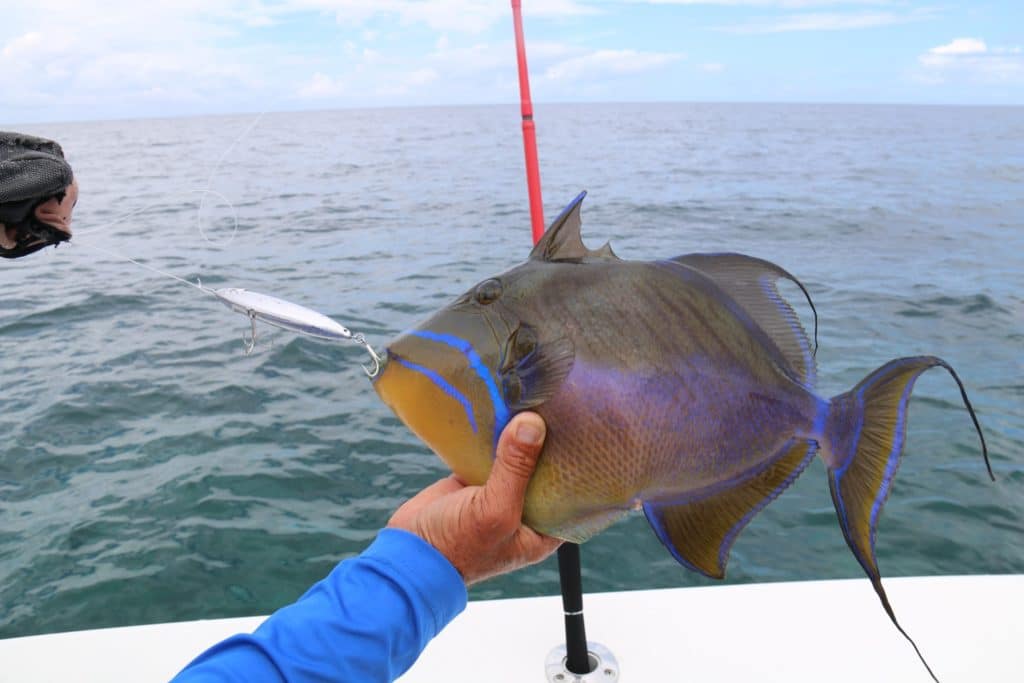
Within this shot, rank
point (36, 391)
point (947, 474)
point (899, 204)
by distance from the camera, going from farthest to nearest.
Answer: point (899, 204) < point (36, 391) < point (947, 474)

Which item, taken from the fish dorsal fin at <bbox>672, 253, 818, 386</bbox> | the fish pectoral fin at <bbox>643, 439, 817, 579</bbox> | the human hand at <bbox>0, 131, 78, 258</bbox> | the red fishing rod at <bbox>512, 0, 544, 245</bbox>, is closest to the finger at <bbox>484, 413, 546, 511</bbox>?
the fish pectoral fin at <bbox>643, 439, 817, 579</bbox>

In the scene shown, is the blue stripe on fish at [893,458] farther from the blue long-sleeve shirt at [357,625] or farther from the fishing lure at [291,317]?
the fishing lure at [291,317]

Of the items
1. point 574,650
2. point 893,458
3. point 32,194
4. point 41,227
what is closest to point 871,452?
point 893,458

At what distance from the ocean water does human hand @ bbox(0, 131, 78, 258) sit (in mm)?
897

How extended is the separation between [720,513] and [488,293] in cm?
44

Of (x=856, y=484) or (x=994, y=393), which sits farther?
(x=994, y=393)

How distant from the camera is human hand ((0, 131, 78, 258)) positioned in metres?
1.81

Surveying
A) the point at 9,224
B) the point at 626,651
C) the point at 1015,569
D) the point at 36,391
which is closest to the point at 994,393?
the point at 1015,569

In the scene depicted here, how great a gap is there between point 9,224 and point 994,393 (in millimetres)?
6558

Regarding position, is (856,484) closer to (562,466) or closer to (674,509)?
(674,509)

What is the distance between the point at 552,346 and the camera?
1.07 metres

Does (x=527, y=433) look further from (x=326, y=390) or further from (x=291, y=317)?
(x=326, y=390)

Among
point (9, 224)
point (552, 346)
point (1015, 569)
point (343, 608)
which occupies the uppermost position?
point (9, 224)

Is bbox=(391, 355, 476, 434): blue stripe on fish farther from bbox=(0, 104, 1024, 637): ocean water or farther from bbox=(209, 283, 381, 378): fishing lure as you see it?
bbox=(0, 104, 1024, 637): ocean water
